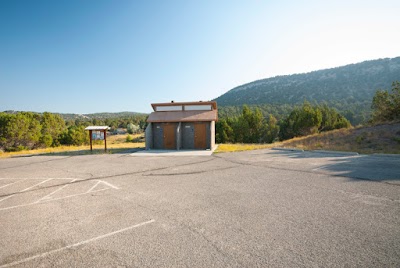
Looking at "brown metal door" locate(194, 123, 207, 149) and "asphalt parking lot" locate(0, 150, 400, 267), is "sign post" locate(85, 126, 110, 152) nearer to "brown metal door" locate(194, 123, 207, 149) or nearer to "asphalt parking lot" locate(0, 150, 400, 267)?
"brown metal door" locate(194, 123, 207, 149)

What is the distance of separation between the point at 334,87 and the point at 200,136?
88.1 m

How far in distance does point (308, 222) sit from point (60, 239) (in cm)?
492

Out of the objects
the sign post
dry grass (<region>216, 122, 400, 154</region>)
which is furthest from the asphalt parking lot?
the sign post

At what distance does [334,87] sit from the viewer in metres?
84.0

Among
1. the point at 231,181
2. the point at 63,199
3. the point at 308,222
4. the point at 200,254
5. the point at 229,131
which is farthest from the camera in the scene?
the point at 229,131

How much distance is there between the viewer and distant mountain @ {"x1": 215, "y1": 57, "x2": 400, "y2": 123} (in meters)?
71.5

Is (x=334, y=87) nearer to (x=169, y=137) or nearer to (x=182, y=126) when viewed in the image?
(x=182, y=126)

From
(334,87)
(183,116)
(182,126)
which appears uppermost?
(334,87)

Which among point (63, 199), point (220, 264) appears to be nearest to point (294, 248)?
point (220, 264)

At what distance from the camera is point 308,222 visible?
4043mm

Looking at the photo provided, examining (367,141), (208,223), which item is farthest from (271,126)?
(208,223)

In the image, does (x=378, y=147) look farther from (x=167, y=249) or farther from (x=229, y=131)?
(x=229, y=131)

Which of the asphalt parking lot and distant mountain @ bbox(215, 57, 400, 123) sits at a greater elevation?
distant mountain @ bbox(215, 57, 400, 123)

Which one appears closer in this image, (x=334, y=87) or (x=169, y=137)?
(x=169, y=137)
